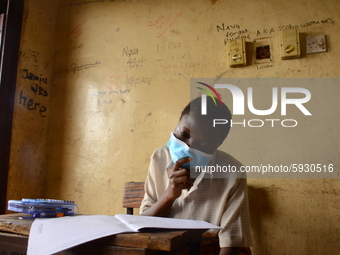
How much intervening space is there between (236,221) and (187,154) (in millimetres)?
337

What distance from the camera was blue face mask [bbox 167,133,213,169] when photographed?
1195 mm

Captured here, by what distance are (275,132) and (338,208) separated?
1.64 ft

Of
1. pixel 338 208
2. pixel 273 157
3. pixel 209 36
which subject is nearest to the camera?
pixel 338 208

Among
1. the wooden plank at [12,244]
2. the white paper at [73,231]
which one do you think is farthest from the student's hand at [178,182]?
the wooden plank at [12,244]

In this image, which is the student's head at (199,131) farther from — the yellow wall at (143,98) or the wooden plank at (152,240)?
the wooden plank at (152,240)

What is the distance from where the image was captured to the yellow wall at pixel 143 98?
1573 millimetres

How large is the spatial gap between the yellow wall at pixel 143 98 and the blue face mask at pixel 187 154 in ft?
1.82

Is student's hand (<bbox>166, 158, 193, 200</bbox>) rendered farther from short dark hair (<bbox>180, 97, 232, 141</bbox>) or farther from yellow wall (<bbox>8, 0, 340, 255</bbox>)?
yellow wall (<bbox>8, 0, 340, 255</bbox>)

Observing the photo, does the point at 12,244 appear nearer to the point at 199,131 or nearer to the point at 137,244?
the point at 137,244

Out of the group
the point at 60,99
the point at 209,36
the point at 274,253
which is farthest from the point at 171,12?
the point at 274,253

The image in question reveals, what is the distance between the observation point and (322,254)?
148 centimetres

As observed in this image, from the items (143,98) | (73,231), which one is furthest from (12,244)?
(143,98)

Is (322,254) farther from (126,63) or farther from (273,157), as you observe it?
(126,63)

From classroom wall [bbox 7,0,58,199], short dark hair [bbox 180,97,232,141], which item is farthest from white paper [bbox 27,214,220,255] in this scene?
classroom wall [bbox 7,0,58,199]
